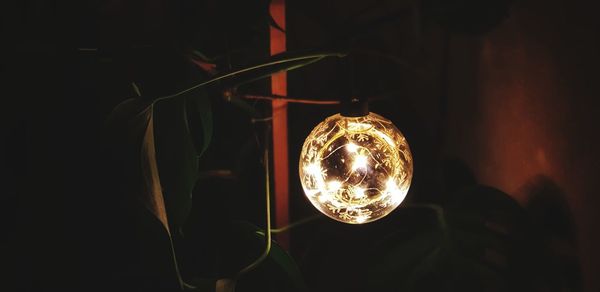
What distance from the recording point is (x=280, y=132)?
3.74 feet

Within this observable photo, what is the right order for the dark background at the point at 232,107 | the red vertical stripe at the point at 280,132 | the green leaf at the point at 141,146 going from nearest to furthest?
1. the green leaf at the point at 141,146
2. the dark background at the point at 232,107
3. the red vertical stripe at the point at 280,132

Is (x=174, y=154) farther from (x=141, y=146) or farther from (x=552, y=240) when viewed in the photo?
(x=552, y=240)

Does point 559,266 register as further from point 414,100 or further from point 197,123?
point 197,123

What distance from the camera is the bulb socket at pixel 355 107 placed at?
2.68ft

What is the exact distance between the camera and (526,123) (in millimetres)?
1055

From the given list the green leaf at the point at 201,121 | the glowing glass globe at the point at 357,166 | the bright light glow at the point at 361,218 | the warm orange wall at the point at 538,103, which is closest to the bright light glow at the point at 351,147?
the glowing glass globe at the point at 357,166

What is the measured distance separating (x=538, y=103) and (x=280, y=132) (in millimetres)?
549

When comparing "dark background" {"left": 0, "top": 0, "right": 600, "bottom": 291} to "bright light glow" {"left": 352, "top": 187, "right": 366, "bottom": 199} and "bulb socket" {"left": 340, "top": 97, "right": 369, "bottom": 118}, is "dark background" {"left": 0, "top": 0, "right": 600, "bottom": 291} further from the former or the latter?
"bright light glow" {"left": 352, "top": 187, "right": 366, "bottom": 199}

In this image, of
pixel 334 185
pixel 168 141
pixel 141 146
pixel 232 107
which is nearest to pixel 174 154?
pixel 168 141

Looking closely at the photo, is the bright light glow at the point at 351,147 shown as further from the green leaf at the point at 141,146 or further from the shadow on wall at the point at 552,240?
the shadow on wall at the point at 552,240

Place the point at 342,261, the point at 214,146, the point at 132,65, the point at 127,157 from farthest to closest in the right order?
1. the point at 342,261
2. the point at 214,146
3. the point at 132,65
4. the point at 127,157

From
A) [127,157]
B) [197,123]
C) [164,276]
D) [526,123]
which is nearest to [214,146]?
[197,123]

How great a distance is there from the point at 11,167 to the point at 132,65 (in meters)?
0.39

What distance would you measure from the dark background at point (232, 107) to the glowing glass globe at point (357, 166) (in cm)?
8
